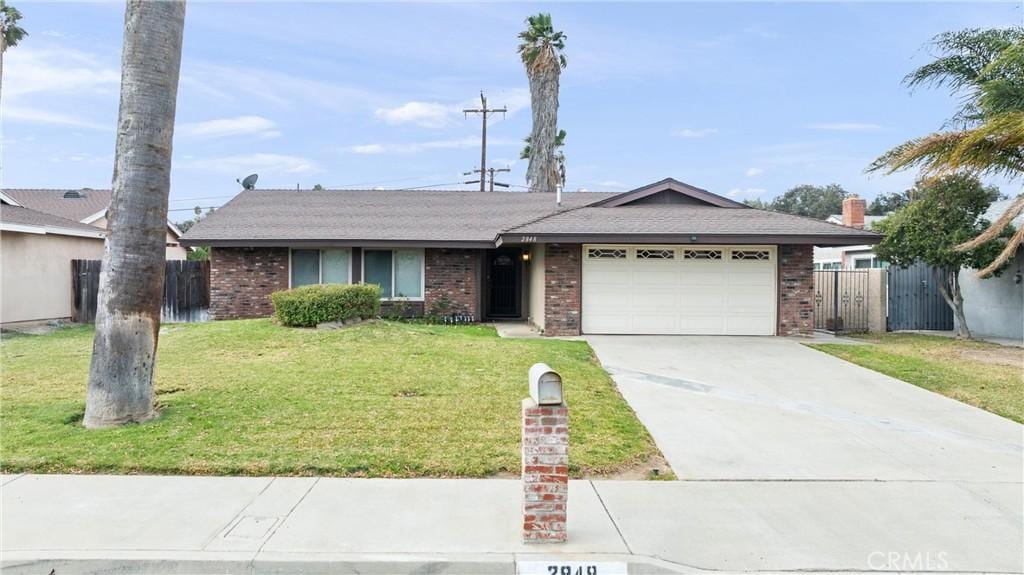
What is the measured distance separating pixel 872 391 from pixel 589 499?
19.6 feet

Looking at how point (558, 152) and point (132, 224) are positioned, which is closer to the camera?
point (132, 224)

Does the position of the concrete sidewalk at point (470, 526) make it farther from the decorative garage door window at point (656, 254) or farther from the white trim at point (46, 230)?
the white trim at point (46, 230)

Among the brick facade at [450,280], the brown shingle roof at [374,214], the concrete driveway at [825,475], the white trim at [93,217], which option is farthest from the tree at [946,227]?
the white trim at [93,217]

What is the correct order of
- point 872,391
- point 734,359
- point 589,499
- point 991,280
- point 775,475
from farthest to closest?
point 991,280 < point 734,359 < point 872,391 < point 775,475 < point 589,499

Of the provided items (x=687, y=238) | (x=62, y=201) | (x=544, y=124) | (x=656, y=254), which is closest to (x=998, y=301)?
(x=687, y=238)

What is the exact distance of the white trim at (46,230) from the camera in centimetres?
1381

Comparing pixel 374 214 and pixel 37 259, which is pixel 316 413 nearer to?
pixel 374 214

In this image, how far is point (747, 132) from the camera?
21422 mm

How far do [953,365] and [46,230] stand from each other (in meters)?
19.8

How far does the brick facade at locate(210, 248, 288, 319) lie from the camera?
52.1 ft

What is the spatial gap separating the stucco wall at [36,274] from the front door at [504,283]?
36.8 feet

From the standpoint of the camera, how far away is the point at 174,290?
54.3 ft

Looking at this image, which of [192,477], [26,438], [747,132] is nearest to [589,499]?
[192,477]

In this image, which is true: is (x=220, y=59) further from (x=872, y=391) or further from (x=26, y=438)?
(x=872, y=391)
